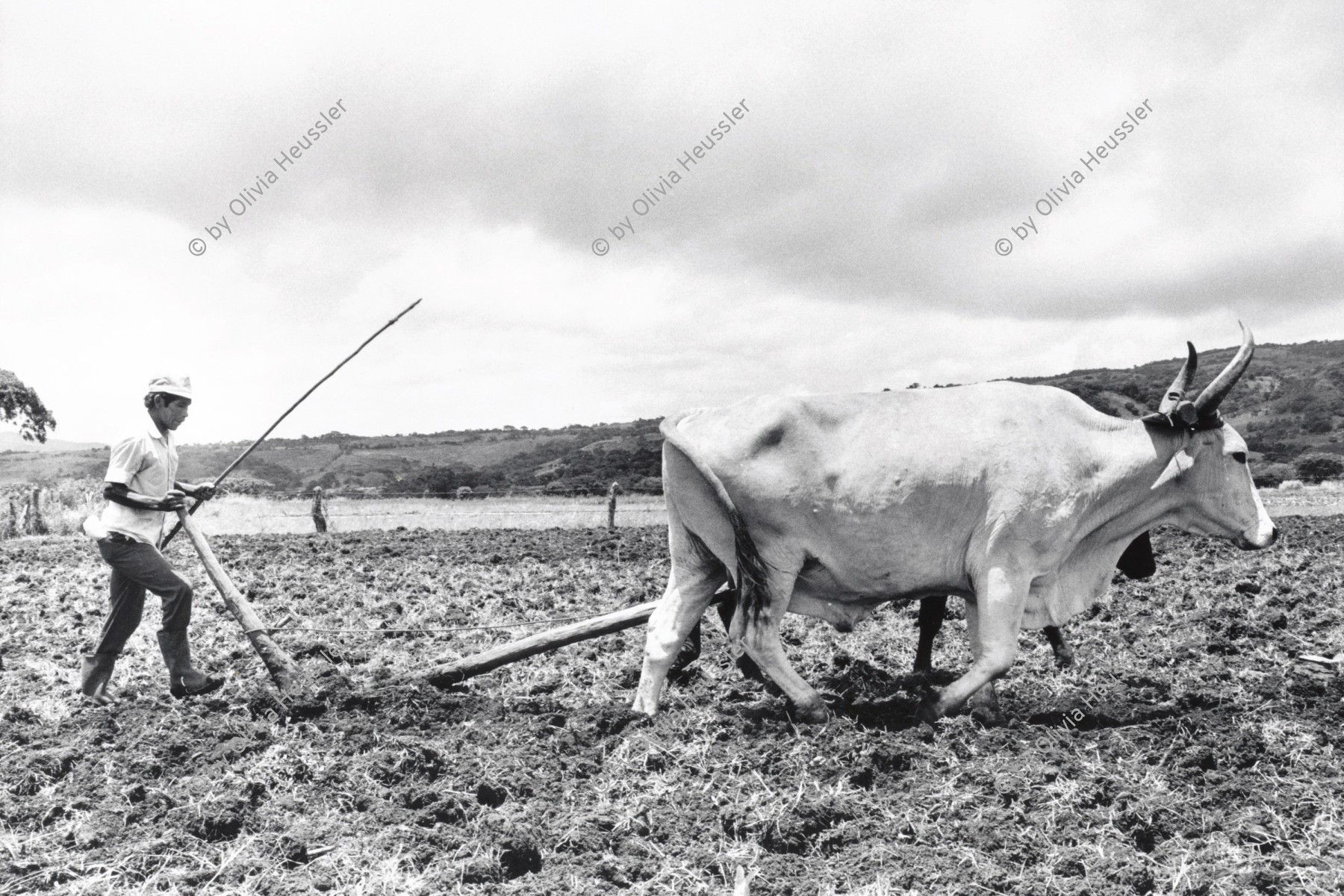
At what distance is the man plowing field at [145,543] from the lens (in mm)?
6262

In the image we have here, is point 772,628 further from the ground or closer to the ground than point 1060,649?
further from the ground

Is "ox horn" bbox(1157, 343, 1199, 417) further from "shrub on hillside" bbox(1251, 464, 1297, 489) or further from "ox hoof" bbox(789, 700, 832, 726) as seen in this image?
"shrub on hillside" bbox(1251, 464, 1297, 489)

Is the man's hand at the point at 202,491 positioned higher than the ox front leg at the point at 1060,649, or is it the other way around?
the man's hand at the point at 202,491

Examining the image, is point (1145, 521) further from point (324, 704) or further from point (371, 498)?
point (371, 498)

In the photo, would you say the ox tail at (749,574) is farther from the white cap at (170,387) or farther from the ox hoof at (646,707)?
the white cap at (170,387)

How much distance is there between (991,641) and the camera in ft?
19.0

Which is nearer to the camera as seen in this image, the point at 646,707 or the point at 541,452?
the point at 646,707

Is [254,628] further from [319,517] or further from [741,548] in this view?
[319,517]

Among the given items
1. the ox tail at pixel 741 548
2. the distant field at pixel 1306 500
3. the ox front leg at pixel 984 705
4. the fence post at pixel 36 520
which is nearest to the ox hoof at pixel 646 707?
the ox tail at pixel 741 548

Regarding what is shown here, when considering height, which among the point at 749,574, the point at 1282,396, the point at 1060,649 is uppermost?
the point at 1282,396

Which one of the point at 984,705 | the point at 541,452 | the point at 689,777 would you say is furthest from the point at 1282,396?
the point at 689,777

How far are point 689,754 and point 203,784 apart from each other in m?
2.31

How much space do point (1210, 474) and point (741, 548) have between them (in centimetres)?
300

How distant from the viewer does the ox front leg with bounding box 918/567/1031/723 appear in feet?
18.8
